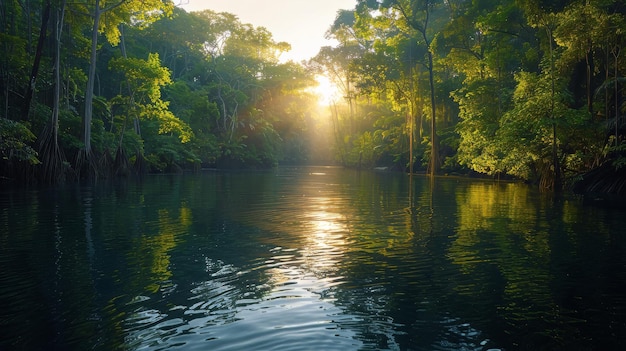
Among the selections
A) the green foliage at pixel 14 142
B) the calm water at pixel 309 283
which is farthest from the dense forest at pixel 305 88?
the calm water at pixel 309 283

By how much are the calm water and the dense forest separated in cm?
1240

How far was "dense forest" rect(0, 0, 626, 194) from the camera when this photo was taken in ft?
75.5

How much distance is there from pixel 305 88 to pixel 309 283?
6127cm

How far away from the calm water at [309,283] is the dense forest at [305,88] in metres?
12.4

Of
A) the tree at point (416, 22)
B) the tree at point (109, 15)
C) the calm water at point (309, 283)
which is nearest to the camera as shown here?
the calm water at point (309, 283)

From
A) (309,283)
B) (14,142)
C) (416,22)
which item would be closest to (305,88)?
(416,22)

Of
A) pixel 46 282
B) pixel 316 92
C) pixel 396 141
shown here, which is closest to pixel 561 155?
pixel 46 282

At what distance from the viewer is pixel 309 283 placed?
6355 mm

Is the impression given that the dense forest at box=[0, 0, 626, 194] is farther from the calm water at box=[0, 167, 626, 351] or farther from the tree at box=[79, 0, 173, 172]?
the calm water at box=[0, 167, 626, 351]

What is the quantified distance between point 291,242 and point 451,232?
3873 mm

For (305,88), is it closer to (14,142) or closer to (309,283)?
(14,142)

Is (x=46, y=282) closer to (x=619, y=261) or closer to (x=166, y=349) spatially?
(x=166, y=349)

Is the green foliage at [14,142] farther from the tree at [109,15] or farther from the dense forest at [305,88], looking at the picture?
the tree at [109,15]

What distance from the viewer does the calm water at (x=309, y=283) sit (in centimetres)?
450
